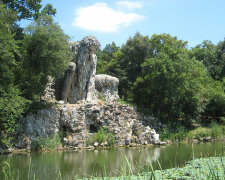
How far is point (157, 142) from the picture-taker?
17.6 m

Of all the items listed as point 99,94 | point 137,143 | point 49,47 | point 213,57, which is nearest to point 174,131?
point 137,143

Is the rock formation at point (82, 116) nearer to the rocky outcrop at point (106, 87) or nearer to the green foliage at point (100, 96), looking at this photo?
the green foliage at point (100, 96)

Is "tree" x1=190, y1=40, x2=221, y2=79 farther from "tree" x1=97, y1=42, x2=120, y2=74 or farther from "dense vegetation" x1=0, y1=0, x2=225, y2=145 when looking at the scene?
"tree" x1=97, y1=42, x2=120, y2=74

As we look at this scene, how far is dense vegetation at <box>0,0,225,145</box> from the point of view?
14.6 m

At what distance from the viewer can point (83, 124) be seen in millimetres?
17266

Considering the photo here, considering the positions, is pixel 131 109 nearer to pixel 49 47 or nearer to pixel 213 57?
pixel 49 47

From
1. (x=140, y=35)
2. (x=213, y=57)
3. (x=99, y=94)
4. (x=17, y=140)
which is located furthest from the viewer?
(x=213, y=57)

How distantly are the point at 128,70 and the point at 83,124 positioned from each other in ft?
40.3

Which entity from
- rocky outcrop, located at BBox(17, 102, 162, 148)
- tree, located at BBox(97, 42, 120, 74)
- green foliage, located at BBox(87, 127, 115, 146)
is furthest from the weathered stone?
tree, located at BBox(97, 42, 120, 74)

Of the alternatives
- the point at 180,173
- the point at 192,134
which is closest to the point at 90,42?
the point at 192,134

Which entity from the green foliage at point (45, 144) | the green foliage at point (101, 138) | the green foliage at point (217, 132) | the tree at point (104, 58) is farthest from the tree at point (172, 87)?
the green foliage at point (45, 144)

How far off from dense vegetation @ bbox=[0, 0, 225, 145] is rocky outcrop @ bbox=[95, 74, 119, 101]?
1868 mm

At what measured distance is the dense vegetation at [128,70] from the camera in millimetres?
14582

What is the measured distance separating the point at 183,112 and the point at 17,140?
14821 millimetres
